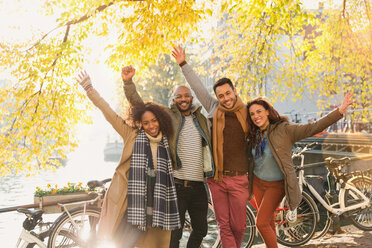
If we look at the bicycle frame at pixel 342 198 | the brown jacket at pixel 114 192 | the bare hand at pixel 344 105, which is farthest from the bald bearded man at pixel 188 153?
the bicycle frame at pixel 342 198

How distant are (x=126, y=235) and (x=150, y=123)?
1035mm

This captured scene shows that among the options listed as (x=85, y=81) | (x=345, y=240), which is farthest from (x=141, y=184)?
(x=345, y=240)

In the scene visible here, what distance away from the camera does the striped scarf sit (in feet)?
11.1

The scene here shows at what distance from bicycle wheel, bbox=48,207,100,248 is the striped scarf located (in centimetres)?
119

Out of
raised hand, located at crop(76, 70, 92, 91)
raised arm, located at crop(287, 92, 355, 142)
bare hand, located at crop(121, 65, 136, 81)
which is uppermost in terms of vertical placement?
bare hand, located at crop(121, 65, 136, 81)

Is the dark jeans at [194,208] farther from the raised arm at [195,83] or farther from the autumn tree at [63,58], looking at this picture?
the autumn tree at [63,58]

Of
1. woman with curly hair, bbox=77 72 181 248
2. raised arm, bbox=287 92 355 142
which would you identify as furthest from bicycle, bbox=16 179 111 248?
raised arm, bbox=287 92 355 142

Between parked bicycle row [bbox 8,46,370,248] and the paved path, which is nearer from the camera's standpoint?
parked bicycle row [bbox 8,46,370,248]

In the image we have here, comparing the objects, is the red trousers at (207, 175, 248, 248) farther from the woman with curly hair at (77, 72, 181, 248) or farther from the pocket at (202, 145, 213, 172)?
the woman with curly hair at (77, 72, 181, 248)

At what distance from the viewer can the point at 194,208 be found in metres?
3.93

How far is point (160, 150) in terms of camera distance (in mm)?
3572

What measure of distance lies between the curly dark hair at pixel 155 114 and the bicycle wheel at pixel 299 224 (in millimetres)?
2478

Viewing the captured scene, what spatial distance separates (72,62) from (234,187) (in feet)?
16.0

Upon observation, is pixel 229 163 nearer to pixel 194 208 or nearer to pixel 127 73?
pixel 194 208
